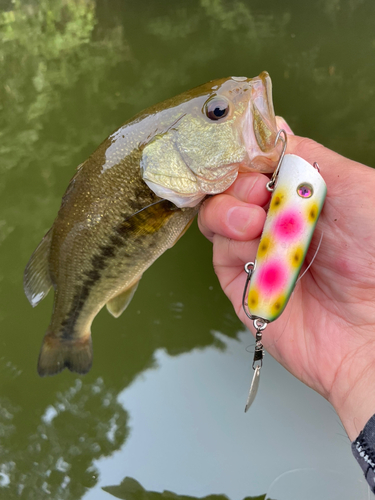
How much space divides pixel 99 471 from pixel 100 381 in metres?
0.40

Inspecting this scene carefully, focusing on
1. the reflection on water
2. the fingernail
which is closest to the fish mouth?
the fingernail

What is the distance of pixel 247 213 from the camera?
907mm

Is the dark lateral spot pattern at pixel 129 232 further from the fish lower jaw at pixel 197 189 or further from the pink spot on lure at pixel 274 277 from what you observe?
the pink spot on lure at pixel 274 277

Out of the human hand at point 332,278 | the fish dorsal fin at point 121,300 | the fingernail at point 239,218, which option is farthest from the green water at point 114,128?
the fingernail at point 239,218

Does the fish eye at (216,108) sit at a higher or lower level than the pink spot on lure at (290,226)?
higher

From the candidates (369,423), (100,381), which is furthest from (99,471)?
(369,423)

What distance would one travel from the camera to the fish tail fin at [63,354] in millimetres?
1403

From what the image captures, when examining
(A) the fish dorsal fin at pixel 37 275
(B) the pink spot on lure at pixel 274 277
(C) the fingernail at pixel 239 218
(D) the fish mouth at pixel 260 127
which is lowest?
(A) the fish dorsal fin at pixel 37 275

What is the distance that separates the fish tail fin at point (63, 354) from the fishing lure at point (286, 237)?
34.3 inches

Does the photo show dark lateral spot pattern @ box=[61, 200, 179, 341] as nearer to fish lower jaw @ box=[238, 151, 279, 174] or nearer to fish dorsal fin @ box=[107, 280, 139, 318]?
fish dorsal fin @ box=[107, 280, 139, 318]

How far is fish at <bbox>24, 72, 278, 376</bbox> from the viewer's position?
911 mm

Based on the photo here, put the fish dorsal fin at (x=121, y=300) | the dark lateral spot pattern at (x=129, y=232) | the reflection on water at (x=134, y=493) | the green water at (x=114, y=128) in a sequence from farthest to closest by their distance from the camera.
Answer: the green water at (x=114, y=128), the reflection on water at (x=134, y=493), the fish dorsal fin at (x=121, y=300), the dark lateral spot pattern at (x=129, y=232)

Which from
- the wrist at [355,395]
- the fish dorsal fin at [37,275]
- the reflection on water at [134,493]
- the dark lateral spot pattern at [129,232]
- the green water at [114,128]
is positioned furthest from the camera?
the green water at [114,128]

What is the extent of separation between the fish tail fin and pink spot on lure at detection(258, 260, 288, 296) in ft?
2.92
